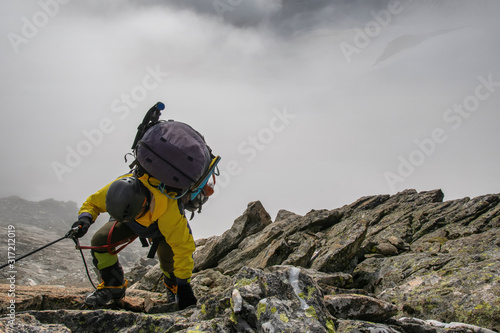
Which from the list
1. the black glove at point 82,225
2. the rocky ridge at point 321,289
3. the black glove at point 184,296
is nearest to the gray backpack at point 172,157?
the black glove at point 82,225

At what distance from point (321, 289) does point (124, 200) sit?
4895 millimetres

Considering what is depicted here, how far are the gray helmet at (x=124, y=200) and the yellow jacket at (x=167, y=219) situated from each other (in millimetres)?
429

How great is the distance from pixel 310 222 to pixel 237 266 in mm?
5400

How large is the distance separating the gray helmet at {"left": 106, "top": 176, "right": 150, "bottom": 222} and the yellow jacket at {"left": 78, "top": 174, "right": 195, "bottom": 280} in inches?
16.9

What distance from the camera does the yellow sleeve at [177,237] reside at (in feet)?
25.9

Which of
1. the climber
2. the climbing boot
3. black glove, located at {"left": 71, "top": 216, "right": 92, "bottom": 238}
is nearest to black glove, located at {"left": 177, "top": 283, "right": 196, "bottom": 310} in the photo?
the climber

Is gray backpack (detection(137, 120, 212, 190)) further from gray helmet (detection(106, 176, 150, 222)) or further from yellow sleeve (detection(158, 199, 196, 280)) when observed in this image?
yellow sleeve (detection(158, 199, 196, 280))

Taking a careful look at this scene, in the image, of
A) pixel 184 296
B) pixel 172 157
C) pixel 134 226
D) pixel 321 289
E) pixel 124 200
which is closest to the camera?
pixel 321 289

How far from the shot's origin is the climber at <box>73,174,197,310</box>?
725cm

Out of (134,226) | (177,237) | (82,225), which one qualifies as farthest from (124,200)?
(177,237)

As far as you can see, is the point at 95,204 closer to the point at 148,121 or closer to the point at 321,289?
the point at 148,121

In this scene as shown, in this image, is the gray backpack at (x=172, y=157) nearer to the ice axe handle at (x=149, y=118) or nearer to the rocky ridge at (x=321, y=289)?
the ice axe handle at (x=149, y=118)

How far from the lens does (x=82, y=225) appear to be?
285 inches

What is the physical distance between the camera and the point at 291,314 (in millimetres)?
4520
